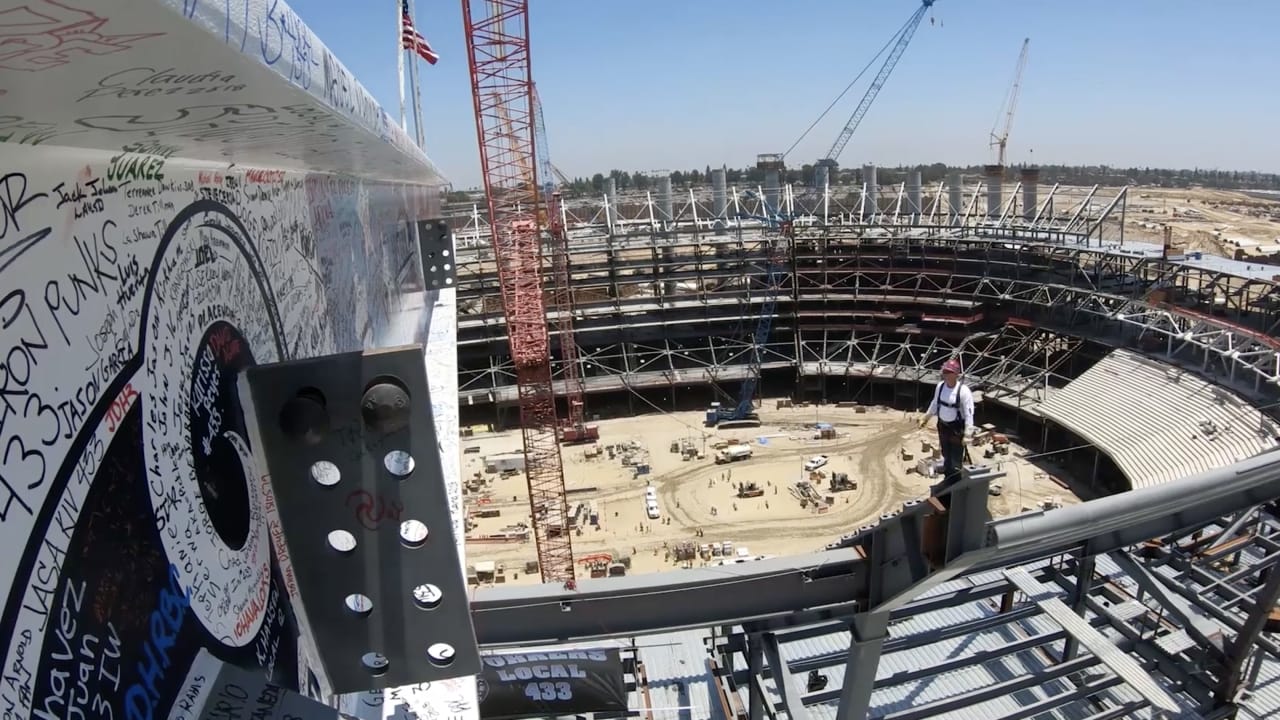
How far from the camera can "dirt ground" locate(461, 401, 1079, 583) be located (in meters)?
17.6

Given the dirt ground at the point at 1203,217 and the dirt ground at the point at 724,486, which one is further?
the dirt ground at the point at 1203,217

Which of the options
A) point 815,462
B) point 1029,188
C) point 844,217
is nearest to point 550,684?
point 815,462

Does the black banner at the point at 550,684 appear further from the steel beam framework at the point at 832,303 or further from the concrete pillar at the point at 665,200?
the concrete pillar at the point at 665,200

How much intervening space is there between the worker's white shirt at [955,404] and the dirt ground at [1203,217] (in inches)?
1813

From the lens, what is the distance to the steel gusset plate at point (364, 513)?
2002 mm

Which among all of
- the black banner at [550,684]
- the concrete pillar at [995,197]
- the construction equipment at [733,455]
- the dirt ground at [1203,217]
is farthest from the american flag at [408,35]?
the dirt ground at [1203,217]

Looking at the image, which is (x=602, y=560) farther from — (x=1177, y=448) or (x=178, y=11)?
(x=178, y=11)

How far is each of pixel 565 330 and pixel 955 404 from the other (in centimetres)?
2226

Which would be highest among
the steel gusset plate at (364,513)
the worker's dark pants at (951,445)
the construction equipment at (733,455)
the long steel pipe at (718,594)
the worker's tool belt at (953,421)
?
the steel gusset plate at (364,513)

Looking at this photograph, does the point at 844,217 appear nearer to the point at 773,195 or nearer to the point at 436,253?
the point at 773,195

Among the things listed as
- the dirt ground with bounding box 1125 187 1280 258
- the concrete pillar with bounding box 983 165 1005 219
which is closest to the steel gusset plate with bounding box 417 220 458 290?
the concrete pillar with bounding box 983 165 1005 219

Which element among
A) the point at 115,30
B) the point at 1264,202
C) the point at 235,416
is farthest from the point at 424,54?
the point at 1264,202

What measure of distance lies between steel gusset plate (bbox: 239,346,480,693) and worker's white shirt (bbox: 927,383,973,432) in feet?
10.9

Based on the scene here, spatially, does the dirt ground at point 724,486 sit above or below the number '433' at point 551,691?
below
